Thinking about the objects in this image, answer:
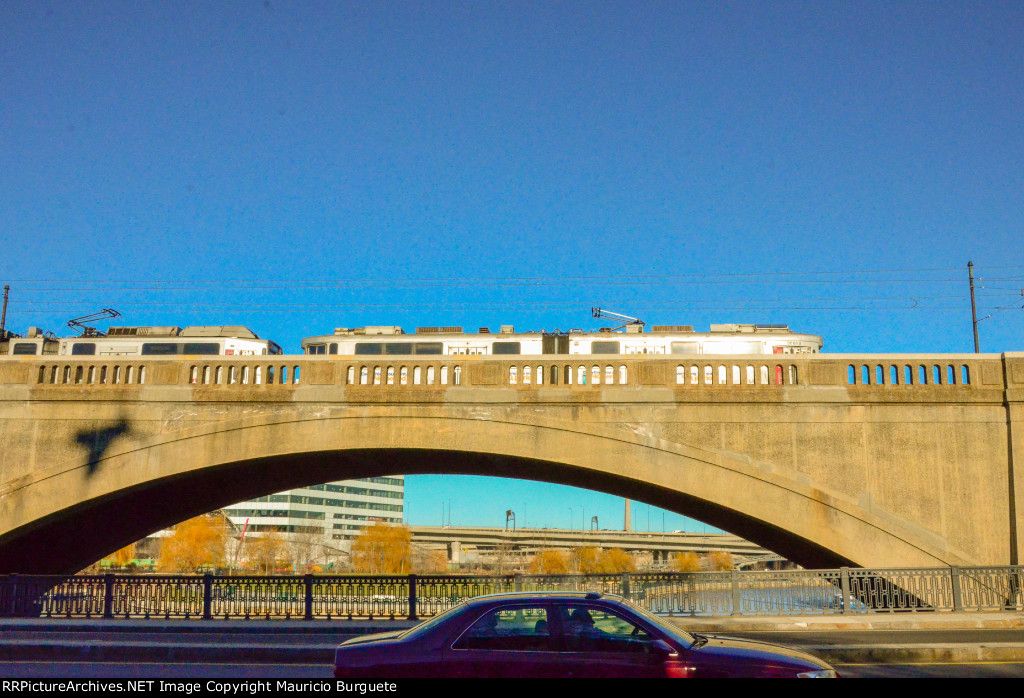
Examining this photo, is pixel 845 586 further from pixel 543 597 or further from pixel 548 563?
pixel 548 563

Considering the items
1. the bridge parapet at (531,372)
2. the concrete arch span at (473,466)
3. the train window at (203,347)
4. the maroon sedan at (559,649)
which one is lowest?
the maroon sedan at (559,649)

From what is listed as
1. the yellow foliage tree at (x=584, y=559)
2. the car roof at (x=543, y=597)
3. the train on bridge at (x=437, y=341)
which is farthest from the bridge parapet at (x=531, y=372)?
the yellow foliage tree at (x=584, y=559)

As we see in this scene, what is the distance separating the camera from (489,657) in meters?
7.73

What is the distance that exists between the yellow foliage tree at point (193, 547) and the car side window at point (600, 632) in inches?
3090

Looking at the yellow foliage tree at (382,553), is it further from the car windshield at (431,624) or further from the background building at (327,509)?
the car windshield at (431,624)

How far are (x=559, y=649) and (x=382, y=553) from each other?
3277 inches

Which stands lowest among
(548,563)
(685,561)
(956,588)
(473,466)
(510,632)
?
(685,561)

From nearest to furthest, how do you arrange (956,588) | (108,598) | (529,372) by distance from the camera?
1. (956,588)
2. (108,598)
3. (529,372)

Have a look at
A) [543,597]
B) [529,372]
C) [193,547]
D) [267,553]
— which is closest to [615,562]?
[267,553]

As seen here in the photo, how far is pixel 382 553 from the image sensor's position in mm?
87875

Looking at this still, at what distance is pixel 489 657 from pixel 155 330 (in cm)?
3359

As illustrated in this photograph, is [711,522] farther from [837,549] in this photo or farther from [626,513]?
[626,513]

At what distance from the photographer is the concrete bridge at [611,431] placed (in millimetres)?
18781

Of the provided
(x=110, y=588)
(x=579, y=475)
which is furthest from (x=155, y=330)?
(x=579, y=475)
